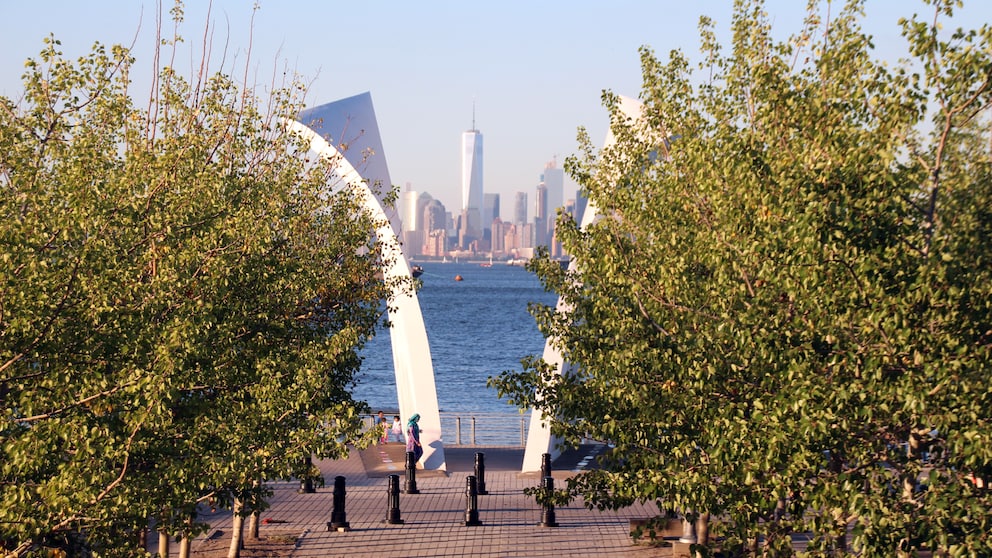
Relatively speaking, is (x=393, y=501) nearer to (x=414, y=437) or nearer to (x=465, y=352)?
(x=414, y=437)

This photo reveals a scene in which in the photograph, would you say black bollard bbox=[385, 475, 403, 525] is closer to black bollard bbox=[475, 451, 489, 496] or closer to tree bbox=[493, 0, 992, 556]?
black bollard bbox=[475, 451, 489, 496]

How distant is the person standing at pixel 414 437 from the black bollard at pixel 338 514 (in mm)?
6542

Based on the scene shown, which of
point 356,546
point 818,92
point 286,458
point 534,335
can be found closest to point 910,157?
point 818,92

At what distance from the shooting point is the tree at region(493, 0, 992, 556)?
840cm

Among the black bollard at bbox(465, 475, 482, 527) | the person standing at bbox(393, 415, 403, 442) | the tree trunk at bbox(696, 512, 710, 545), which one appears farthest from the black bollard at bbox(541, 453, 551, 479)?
the person standing at bbox(393, 415, 403, 442)

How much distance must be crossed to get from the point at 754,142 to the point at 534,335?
359 feet

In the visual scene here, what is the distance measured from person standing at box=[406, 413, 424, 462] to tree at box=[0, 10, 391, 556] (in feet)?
34.6

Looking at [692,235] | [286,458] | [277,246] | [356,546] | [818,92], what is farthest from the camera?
[356,546]

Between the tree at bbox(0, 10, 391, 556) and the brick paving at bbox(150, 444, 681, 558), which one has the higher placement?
the tree at bbox(0, 10, 391, 556)

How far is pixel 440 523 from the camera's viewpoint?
20.9m

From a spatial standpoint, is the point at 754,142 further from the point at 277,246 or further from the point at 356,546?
the point at 356,546

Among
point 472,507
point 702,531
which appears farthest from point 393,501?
point 702,531

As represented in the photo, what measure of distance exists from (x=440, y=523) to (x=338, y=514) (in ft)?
6.49

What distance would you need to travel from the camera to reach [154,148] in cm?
1462
